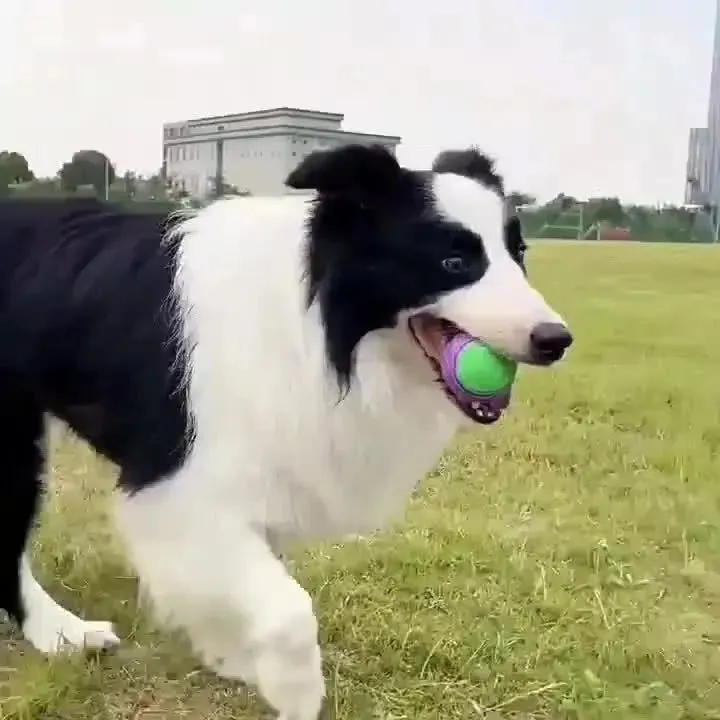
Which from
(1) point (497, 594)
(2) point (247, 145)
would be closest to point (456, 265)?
(1) point (497, 594)

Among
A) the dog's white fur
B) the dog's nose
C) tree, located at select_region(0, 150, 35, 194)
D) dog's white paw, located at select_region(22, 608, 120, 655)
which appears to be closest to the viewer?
the dog's nose

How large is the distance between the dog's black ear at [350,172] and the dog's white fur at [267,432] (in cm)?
13

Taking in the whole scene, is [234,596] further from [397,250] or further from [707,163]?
[707,163]

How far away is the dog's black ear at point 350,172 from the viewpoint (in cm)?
240

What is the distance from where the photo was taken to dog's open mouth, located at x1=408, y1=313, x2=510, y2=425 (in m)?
2.36

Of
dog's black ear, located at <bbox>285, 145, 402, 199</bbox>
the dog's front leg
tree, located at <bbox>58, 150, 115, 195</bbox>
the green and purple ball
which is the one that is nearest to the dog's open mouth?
the green and purple ball

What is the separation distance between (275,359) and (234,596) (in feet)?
1.85

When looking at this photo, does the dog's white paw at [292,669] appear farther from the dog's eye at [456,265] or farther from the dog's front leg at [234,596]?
the dog's eye at [456,265]

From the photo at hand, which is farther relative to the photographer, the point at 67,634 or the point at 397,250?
the point at 67,634

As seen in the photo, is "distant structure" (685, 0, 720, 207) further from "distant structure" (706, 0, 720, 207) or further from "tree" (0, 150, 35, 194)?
"tree" (0, 150, 35, 194)

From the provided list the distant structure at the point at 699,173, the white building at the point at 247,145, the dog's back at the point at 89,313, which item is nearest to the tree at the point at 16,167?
the white building at the point at 247,145

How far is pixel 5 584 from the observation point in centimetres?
314

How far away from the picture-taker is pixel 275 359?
8.16 feet

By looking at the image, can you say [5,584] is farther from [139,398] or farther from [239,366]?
[239,366]
